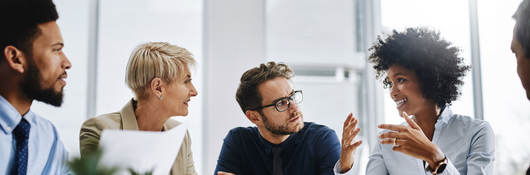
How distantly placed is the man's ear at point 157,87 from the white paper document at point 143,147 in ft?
1.99

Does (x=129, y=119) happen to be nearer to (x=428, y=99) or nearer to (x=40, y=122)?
(x=40, y=122)

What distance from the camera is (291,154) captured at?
2098mm

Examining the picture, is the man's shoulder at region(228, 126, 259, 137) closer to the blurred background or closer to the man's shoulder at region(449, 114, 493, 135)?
the blurred background

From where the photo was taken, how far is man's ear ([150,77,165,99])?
1968 millimetres

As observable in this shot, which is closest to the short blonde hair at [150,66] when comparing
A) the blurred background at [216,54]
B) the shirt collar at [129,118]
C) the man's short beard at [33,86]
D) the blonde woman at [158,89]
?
the blonde woman at [158,89]

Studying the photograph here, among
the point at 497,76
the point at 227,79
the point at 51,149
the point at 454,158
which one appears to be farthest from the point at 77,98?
the point at 497,76

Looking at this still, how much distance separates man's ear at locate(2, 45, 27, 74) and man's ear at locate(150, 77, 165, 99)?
0.61 meters

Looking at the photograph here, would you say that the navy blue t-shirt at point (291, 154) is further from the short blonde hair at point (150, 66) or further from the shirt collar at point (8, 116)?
the shirt collar at point (8, 116)

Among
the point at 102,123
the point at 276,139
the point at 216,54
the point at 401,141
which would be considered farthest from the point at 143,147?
the point at 216,54

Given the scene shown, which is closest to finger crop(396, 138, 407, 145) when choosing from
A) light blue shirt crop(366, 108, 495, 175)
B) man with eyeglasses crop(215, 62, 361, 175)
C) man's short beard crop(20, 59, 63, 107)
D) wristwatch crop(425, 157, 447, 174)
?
wristwatch crop(425, 157, 447, 174)

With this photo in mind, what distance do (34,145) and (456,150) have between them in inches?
64.6

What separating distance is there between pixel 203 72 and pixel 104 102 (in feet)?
2.38

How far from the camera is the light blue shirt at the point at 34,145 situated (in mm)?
1374

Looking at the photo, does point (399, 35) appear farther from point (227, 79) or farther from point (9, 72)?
point (9, 72)
